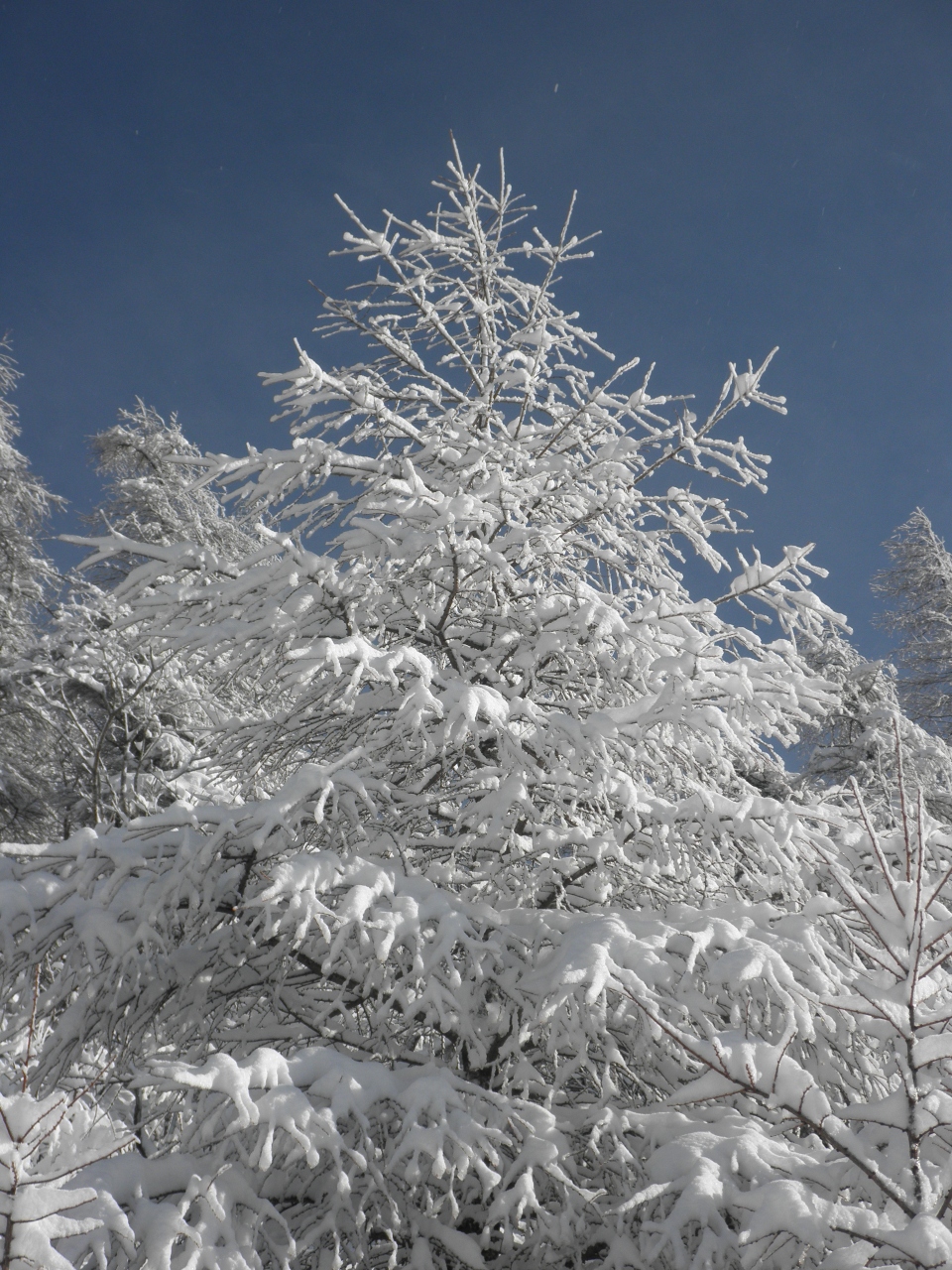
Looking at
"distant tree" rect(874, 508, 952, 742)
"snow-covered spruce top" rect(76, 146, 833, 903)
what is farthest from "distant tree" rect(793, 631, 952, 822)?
"snow-covered spruce top" rect(76, 146, 833, 903)

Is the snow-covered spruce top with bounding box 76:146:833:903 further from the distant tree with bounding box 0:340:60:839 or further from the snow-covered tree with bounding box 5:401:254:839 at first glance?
the distant tree with bounding box 0:340:60:839

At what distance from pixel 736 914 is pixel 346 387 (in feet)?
10.0

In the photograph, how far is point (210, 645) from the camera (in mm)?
3664

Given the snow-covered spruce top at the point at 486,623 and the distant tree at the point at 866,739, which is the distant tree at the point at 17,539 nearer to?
the snow-covered spruce top at the point at 486,623

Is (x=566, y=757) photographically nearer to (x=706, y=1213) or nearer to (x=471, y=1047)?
(x=471, y=1047)

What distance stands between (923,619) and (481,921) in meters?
14.0

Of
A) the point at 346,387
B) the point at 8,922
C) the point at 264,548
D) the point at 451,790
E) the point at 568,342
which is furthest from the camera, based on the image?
the point at 568,342

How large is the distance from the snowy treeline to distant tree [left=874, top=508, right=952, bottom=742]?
11304 mm

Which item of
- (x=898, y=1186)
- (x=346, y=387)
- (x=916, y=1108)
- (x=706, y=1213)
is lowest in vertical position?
(x=706, y=1213)

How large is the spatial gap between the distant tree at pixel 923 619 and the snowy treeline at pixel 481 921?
11304 mm

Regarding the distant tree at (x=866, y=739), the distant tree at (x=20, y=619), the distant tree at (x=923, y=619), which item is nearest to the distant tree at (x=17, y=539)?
the distant tree at (x=20, y=619)

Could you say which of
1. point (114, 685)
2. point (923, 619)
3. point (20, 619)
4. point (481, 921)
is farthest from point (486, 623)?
point (923, 619)

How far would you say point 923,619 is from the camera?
47.8 ft

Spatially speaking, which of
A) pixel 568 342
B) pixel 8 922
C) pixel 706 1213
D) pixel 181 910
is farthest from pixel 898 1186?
pixel 568 342
